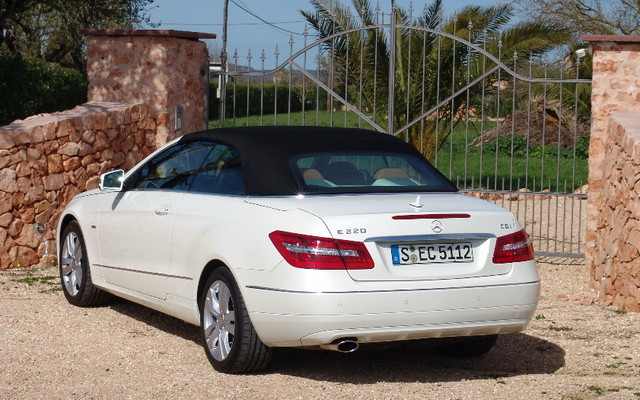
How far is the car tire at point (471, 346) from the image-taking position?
677cm

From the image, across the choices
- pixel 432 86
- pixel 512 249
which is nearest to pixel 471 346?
pixel 512 249

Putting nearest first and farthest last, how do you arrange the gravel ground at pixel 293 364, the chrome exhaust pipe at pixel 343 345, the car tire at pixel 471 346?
1. the chrome exhaust pipe at pixel 343 345
2. the gravel ground at pixel 293 364
3. the car tire at pixel 471 346

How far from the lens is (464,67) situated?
14.5m

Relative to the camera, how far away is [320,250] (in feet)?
18.6

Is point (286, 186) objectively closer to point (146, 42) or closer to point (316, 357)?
point (316, 357)

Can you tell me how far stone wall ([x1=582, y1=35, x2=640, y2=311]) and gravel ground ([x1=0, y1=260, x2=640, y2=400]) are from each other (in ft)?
1.76

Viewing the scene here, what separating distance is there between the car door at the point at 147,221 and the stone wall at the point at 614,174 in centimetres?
364

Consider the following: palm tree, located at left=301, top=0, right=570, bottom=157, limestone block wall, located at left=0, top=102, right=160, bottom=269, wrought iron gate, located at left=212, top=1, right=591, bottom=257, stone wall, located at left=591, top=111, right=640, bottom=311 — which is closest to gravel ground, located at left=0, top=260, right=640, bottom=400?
stone wall, located at left=591, top=111, right=640, bottom=311

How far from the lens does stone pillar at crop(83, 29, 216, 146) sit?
38.4 feet

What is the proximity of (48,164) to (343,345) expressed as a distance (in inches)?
225

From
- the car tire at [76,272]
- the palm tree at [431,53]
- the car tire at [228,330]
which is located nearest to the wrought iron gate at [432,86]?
the palm tree at [431,53]

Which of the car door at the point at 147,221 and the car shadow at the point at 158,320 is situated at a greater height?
the car door at the point at 147,221

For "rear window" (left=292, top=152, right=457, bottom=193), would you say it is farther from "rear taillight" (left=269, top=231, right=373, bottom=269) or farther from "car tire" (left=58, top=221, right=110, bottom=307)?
"car tire" (left=58, top=221, right=110, bottom=307)

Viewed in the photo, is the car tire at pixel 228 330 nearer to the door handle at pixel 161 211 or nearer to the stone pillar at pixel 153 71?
the door handle at pixel 161 211
